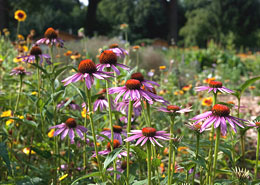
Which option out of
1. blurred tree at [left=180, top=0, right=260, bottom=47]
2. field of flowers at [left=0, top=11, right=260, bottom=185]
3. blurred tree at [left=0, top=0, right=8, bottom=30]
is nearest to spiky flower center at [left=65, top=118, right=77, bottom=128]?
field of flowers at [left=0, top=11, right=260, bottom=185]

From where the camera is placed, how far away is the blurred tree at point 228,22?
23188mm

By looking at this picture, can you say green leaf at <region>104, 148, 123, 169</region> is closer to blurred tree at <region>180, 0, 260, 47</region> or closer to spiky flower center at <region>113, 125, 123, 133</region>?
spiky flower center at <region>113, 125, 123, 133</region>

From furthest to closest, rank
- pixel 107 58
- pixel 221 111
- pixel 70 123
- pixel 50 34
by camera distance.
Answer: pixel 50 34
pixel 70 123
pixel 107 58
pixel 221 111

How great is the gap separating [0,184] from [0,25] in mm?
9510

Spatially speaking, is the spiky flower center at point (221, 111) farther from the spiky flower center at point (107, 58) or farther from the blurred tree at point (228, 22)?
the blurred tree at point (228, 22)

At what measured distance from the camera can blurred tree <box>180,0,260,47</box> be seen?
2319 centimetres

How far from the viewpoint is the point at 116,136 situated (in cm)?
118

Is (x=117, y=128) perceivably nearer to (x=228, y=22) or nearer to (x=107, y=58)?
(x=107, y=58)

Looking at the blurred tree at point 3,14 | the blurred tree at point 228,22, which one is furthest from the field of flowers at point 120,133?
the blurred tree at point 228,22

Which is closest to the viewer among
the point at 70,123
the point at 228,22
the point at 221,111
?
the point at 221,111

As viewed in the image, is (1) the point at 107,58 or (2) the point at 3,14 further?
(2) the point at 3,14

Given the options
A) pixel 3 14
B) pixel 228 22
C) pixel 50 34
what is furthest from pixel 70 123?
pixel 228 22

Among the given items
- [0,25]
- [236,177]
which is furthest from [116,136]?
[0,25]

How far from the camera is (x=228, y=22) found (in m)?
23.5
